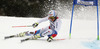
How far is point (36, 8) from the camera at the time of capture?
14367mm

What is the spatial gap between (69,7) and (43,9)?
2.31 meters

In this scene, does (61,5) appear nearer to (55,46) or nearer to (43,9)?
(43,9)

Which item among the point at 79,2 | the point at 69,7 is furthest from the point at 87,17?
the point at 79,2

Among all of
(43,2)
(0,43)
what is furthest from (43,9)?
(0,43)

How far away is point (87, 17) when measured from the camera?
1452 cm

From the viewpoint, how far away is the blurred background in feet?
45.7

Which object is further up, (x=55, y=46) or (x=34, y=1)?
(x=34, y=1)

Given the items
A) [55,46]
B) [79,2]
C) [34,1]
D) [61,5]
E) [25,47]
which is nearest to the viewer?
[25,47]

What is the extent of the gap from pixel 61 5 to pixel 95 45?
10.3 meters

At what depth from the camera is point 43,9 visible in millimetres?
14516

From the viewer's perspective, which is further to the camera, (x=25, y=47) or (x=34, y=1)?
(x=34, y=1)

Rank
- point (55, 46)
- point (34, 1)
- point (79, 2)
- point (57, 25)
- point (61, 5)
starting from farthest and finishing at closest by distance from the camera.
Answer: point (61, 5) < point (34, 1) < point (79, 2) < point (57, 25) < point (55, 46)

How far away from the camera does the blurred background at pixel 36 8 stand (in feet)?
45.7

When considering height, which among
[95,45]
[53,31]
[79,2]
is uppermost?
[79,2]
